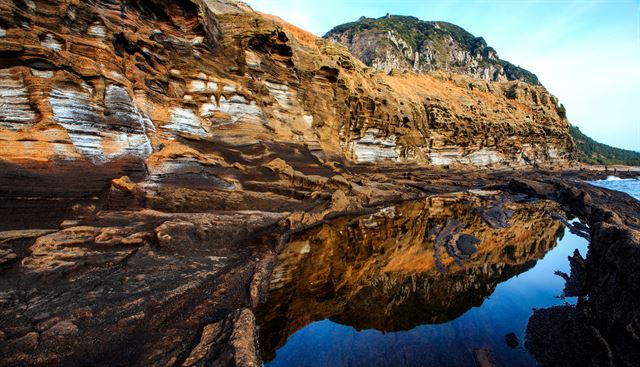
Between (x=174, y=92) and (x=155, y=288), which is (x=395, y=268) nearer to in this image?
(x=155, y=288)

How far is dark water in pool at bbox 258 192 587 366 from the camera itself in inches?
269

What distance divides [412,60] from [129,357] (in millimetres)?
116626

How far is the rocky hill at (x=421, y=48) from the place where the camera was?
99.2 meters

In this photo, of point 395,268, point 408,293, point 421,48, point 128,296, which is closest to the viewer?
point 128,296

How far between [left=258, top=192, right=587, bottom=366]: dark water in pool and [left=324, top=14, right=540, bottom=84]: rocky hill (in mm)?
87294

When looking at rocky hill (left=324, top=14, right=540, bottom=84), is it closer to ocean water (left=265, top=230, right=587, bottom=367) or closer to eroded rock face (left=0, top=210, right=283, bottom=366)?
ocean water (left=265, top=230, right=587, bottom=367)

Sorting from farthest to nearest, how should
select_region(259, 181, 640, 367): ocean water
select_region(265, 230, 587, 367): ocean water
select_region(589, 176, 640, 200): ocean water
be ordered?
select_region(589, 176, 640, 200): ocean water, select_region(259, 181, 640, 367): ocean water, select_region(265, 230, 587, 367): ocean water

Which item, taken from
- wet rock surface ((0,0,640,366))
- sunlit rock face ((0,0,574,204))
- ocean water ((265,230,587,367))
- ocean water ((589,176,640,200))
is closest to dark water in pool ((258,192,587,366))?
ocean water ((265,230,587,367))

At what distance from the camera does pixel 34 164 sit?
33.8 feet

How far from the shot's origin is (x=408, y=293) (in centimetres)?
932

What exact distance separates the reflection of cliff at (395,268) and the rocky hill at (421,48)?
84646mm

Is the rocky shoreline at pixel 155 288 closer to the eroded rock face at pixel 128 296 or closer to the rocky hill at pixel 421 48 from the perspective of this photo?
the eroded rock face at pixel 128 296

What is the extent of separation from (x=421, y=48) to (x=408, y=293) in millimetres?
119531

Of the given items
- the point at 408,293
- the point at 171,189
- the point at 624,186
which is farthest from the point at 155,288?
the point at 624,186
